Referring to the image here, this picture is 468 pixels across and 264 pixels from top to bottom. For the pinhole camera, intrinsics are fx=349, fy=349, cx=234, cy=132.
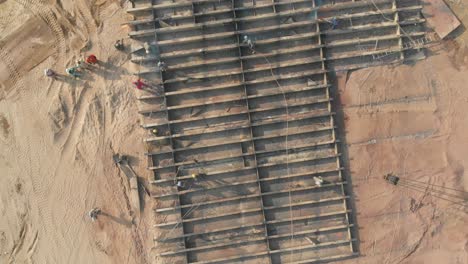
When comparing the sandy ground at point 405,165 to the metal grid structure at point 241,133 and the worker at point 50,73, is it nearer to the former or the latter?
the metal grid structure at point 241,133

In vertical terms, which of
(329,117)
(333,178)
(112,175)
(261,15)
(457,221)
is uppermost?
(261,15)

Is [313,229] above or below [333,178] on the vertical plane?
below

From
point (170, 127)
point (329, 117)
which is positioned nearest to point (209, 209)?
point (170, 127)

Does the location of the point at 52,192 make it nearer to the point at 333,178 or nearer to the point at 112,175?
the point at 112,175

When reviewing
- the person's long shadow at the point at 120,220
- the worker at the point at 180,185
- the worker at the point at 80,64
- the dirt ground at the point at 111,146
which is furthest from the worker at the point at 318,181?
the worker at the point at 80,64

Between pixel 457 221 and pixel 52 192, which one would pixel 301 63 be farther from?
pixel 52 192

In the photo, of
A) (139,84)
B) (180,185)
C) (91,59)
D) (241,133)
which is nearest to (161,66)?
(139,84)

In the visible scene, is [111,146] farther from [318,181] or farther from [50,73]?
[318,181]
